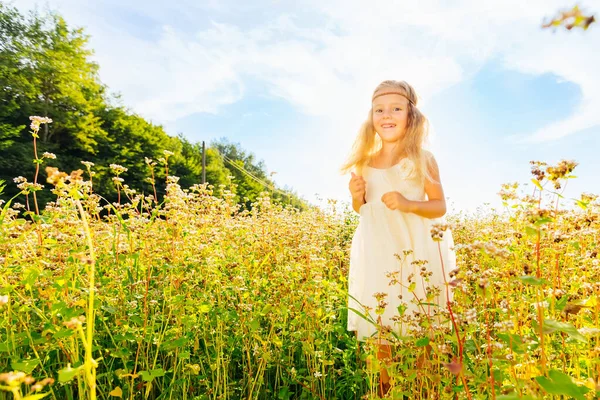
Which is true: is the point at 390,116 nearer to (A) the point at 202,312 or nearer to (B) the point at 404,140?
(B) the point at 404,140

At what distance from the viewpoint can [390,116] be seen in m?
3.28

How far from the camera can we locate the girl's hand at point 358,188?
3.18 m

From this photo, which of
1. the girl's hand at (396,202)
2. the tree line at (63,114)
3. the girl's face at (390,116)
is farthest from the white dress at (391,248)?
the tree line at (63,114)

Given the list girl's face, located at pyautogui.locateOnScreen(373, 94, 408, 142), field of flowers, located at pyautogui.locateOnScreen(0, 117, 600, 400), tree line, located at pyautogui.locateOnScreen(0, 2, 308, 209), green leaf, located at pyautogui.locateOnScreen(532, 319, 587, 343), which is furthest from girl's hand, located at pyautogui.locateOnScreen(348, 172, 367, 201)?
tree line, located at pyautogui.locateOnScreen(0, 2, 308, 209)

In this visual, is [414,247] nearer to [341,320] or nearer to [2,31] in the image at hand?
[341,320]

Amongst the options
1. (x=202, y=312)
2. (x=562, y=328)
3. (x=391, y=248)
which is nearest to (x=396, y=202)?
(x=391, y=248)

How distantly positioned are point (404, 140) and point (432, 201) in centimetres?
59

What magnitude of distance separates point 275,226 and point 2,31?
2871 cm

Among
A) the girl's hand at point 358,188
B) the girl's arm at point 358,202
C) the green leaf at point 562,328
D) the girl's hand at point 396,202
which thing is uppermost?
the girl's hand at point 358,188

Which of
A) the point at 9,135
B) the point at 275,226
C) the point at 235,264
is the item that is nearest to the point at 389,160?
the point at 275,226

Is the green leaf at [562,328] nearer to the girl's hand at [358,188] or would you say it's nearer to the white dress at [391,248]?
the white dress at [391,248]

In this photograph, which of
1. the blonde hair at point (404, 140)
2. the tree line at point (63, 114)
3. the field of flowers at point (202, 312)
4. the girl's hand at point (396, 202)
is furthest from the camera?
the tree line at point (63, 114)

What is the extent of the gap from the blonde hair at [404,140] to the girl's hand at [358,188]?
279 mm

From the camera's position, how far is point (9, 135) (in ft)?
68.4
